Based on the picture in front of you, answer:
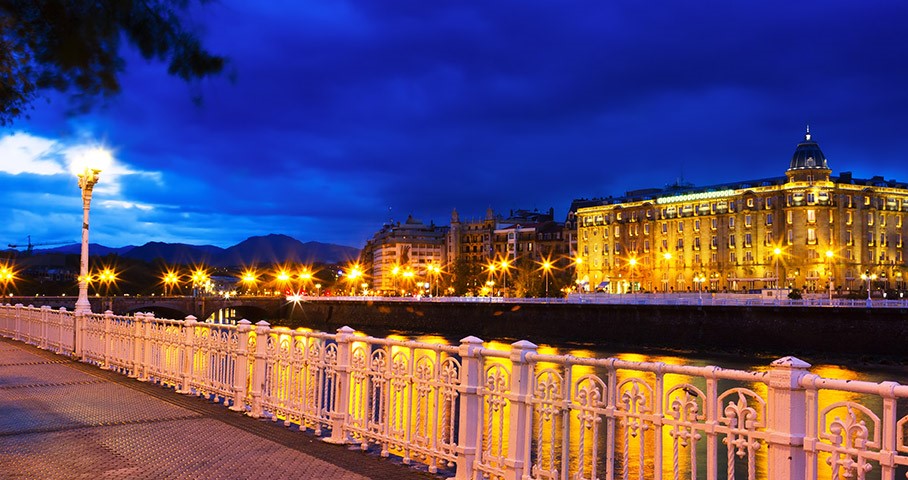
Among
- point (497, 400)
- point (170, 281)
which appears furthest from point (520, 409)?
point (170, 281)

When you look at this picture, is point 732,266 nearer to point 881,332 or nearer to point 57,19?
point 881,332

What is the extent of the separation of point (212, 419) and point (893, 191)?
11432cm

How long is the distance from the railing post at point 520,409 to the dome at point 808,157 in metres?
108

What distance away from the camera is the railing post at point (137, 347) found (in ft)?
57.7

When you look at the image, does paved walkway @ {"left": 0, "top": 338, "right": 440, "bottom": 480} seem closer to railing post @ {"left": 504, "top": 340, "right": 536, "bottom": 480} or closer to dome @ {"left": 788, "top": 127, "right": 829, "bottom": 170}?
railing post @ {"left": 504, "top": 340, "right": 536, "bottom": 480}

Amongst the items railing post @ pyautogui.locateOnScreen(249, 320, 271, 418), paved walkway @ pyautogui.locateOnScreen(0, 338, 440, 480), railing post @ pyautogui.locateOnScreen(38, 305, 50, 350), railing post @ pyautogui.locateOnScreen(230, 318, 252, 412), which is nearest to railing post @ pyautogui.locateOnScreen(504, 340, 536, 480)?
paved walkway @ pyautogui.locateOnScreen(0, 338, 440, 480)

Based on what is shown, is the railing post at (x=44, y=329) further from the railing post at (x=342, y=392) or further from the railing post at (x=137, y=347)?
the railing post at (x=342, y=392)

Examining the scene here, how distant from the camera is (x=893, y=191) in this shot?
109875 millimetres

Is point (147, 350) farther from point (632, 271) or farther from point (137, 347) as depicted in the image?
point (632, 271)

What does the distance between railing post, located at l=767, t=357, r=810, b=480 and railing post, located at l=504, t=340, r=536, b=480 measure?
256cm

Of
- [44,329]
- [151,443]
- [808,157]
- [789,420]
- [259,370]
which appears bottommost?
[151,443]

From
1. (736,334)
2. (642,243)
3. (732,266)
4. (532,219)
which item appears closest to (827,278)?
(732,266)

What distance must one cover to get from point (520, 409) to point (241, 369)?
6.58 meters

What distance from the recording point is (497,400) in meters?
8.36
